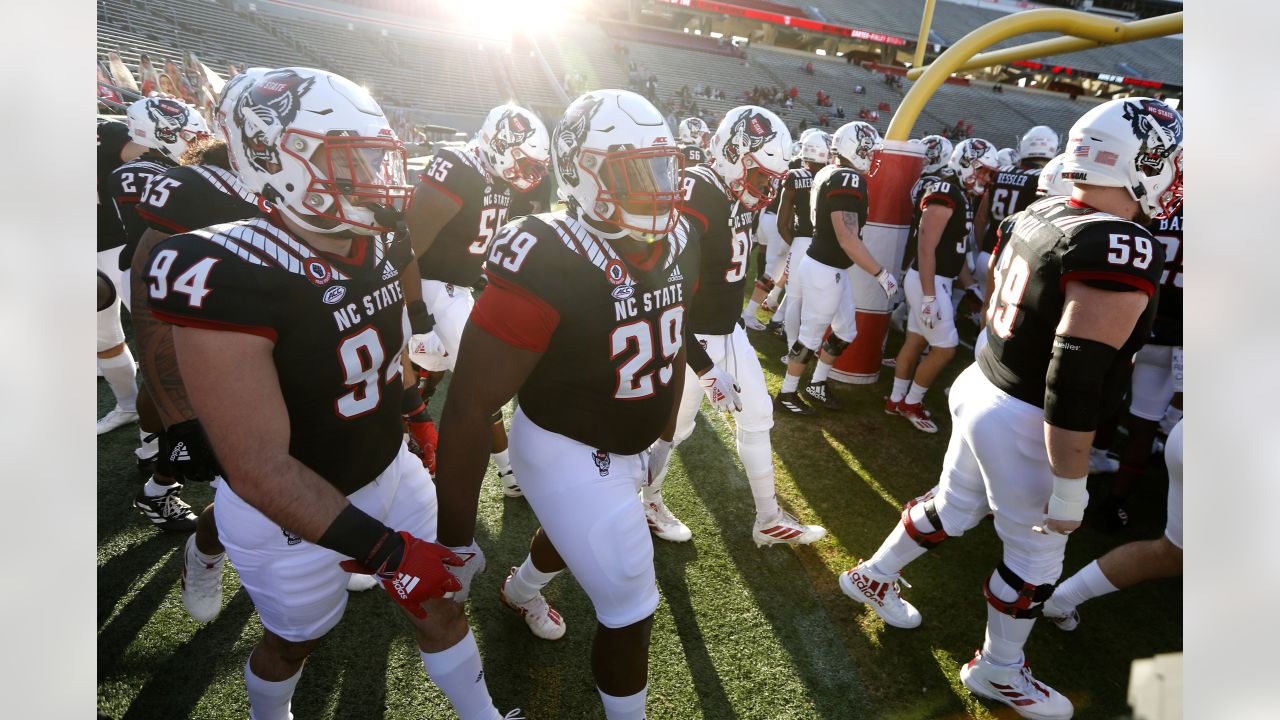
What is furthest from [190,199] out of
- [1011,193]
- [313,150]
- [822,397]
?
[1011,193]

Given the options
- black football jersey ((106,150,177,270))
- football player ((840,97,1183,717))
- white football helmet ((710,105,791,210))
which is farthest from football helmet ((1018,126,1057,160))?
black football jersey ((106,150,177,270))

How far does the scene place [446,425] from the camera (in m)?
1.93

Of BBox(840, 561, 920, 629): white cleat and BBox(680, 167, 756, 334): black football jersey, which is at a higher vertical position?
BBox(680, 167, 756, 334): black football jersey

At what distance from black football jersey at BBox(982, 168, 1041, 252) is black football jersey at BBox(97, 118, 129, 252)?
7998 mm

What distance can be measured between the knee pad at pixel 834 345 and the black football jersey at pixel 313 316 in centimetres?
447

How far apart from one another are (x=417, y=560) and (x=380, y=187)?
3.58 feet

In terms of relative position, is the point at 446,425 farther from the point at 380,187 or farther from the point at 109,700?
the point at 109,700

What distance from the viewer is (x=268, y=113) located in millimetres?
1788

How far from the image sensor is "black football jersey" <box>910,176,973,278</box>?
5126mm

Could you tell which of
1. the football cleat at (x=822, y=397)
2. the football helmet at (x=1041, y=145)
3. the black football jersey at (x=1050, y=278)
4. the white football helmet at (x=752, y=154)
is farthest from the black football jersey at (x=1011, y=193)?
the black football jersey at (x=1050, y=278)

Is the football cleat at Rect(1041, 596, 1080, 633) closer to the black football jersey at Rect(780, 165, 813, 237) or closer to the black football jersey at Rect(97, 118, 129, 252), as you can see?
the black football jersey at Rect(780, 165, 813, 237)

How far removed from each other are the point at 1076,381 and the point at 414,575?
2257mm

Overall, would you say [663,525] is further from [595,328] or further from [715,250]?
[595,328]
